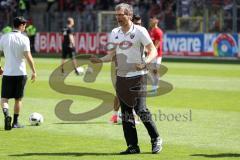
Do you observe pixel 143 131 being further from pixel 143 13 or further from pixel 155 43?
pixel 143 13

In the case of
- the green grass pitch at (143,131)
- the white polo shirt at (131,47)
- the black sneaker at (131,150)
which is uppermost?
the white polo shirt at (131,47)

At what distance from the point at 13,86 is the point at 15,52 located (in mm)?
685

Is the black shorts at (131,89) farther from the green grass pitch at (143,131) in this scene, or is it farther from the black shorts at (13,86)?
the black shorts at (13,86)

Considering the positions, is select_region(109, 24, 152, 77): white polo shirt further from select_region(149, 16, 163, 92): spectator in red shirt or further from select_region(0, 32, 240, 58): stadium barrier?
select_region(0, 32, 240, 58): stadium barrier

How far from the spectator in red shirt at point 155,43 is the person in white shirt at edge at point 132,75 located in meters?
8.96

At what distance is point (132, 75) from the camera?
11.3 metres

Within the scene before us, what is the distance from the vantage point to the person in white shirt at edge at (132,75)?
11219 millimetres

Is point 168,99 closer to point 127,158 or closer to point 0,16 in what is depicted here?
point 127,158

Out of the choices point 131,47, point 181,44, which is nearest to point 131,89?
point 131,47

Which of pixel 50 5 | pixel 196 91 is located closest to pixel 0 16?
pixel 50 5

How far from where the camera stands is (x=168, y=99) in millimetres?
20016

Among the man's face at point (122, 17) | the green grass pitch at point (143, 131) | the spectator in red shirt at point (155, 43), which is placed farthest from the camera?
the spectator in red shirt at point (155, 43)

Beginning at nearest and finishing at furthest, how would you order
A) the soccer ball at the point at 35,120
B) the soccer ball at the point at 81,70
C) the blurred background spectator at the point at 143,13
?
the soccer ball at the point at 35,120
the soccer ball at the point at 81,70
the blurred background spectator at the point at 143,13

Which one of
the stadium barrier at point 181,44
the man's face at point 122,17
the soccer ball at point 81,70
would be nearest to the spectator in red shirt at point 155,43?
the soccer ball at point 81,70
